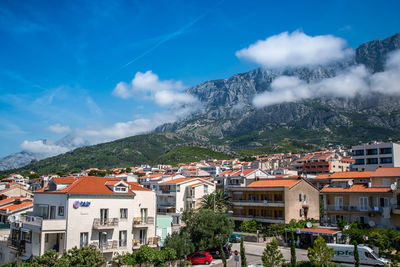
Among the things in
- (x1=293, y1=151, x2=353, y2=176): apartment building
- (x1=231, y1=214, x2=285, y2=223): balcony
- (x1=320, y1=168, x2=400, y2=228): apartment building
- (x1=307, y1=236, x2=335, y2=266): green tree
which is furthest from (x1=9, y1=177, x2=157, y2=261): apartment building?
(x1=293, y1=151, x2=353, y2=176): apartment building

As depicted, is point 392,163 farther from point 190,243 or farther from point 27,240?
point 27,240

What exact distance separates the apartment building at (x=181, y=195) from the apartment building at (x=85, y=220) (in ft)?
93.4

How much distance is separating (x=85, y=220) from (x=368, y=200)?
37.8 m

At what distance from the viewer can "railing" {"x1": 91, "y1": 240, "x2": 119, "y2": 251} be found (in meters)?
36.0

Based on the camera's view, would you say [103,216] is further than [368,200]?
No

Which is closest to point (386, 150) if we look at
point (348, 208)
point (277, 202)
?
point (277, 202)

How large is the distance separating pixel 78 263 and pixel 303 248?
31.0 metres

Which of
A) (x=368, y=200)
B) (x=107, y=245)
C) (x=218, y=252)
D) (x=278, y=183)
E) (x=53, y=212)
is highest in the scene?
(x=278, y=183)

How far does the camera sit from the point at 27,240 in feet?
121

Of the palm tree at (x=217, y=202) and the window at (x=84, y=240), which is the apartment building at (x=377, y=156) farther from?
the window at (x=84, y=240)

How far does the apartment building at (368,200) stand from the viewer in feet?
150

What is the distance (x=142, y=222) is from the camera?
41156 millimetres

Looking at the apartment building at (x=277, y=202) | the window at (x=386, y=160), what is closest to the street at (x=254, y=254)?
the apartment building at (x=277, y=202)

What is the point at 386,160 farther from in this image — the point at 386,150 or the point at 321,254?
the point at 321,254
